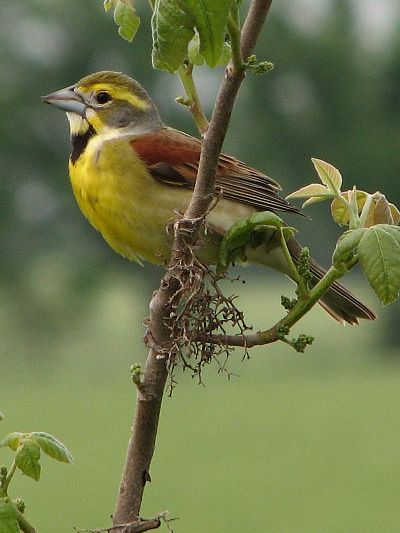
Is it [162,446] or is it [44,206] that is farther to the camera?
[44,206]

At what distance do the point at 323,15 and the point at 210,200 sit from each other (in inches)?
1408

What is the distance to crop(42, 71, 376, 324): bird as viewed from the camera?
3148 millimetres

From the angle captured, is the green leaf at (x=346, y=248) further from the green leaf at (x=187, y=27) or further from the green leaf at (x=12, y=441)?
the green leaf at (x=12, y=441)

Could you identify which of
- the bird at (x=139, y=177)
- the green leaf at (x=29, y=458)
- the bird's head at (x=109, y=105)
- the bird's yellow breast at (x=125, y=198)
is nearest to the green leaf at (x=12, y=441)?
the green leaf at (x=29, y=458)

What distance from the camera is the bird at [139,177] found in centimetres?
315

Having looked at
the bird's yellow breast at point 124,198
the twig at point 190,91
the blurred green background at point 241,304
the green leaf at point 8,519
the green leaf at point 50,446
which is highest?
the blurred green background at point 241,304

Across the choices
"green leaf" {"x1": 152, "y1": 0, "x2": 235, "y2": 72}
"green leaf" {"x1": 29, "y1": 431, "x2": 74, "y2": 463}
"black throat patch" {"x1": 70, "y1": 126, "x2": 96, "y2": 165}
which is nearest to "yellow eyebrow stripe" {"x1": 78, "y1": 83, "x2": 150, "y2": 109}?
"black throat patch" {"x1": 70, "y1": 126, "x2": 96, "y2": 165}

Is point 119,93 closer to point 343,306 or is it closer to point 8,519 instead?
point 343,306

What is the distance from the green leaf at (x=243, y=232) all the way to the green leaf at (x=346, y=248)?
0.43ft

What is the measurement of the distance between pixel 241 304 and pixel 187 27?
1884cm

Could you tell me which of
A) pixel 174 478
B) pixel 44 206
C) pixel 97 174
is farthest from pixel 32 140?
pixel 97 174

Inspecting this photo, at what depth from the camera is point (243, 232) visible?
6.54ft

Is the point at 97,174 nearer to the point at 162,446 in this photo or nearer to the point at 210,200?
the point at 210,200

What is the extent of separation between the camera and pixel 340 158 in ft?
109
